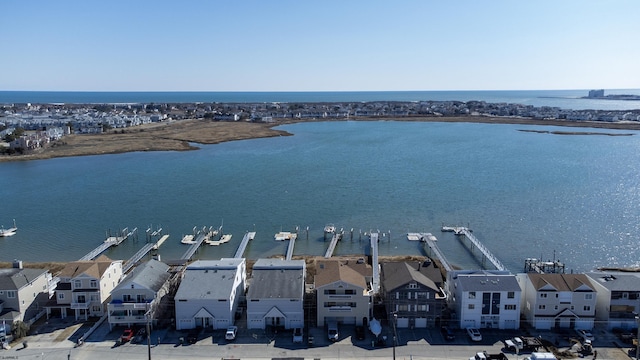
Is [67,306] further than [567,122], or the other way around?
[567,122]

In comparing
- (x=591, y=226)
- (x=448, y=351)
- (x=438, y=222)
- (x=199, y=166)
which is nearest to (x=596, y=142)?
(x=591, y=226)

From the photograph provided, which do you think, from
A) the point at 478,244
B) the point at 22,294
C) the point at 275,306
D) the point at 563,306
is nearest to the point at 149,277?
the point at 22,294

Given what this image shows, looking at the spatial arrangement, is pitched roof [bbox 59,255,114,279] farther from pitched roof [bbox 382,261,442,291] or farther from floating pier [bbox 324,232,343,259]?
floating pier [bbox 324,232,343,259]

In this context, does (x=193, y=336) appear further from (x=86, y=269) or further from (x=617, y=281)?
(x=617, y=281)

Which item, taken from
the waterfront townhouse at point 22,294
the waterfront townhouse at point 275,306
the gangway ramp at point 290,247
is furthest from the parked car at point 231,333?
the gangway ramp at point 290,247

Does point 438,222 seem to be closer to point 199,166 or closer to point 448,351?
point 448,351

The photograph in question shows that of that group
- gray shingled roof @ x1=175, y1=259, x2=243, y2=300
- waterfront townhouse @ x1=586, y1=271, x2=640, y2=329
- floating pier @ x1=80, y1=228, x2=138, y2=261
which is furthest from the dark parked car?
waterfront townhouse @ x1=586, y1=271, x2=640, y2=329
